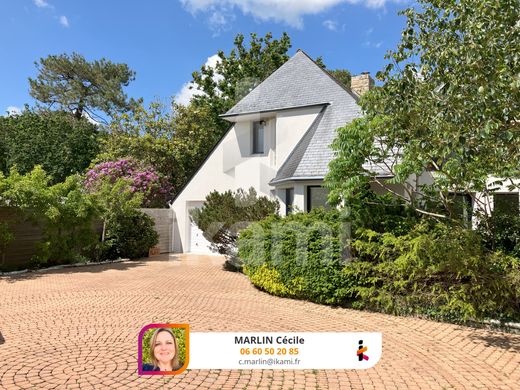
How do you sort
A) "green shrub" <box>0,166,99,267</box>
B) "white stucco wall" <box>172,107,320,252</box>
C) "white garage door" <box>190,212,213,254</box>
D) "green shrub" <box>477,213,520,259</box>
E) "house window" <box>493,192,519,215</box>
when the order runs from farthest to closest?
"white garage door" <box>190,212,213,254</box>
"white stucco wall" <box>172,107,320,252</box>
"green shrub" <box>0,166,99,267</box>
"house window" <box>493,192,519,215</box>
"green shrub" <box>477,213,520,259</box>

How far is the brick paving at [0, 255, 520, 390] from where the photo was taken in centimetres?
491

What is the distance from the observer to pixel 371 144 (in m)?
8.41

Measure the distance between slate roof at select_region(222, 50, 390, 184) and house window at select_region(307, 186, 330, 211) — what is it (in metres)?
0.64

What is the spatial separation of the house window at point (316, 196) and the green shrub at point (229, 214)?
4.22 ft

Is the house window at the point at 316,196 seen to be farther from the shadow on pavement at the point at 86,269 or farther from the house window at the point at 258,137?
the shadow on pavement at the point at 86,269

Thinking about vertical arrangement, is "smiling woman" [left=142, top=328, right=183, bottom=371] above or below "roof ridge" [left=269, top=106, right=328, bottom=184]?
below

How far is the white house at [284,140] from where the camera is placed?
46.0 ft

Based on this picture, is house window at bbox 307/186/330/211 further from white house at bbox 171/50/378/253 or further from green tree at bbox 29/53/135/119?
green tree at bbox 29/53/135/119

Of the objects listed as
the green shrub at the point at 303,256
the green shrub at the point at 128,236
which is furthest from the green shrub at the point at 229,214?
the green shrub at the point at 128,236

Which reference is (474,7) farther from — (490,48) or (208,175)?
(208,175)

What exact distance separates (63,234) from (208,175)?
288 inches

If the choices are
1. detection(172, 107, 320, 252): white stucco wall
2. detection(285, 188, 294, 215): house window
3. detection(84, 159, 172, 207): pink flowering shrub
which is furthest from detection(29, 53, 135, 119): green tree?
detection(285, 188, 294, 215): house window

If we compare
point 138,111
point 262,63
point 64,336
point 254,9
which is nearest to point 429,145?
point 64,336

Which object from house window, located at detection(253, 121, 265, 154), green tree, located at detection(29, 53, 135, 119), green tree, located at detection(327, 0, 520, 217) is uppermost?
green tree, located at detection(29, 53, 135, 119)
